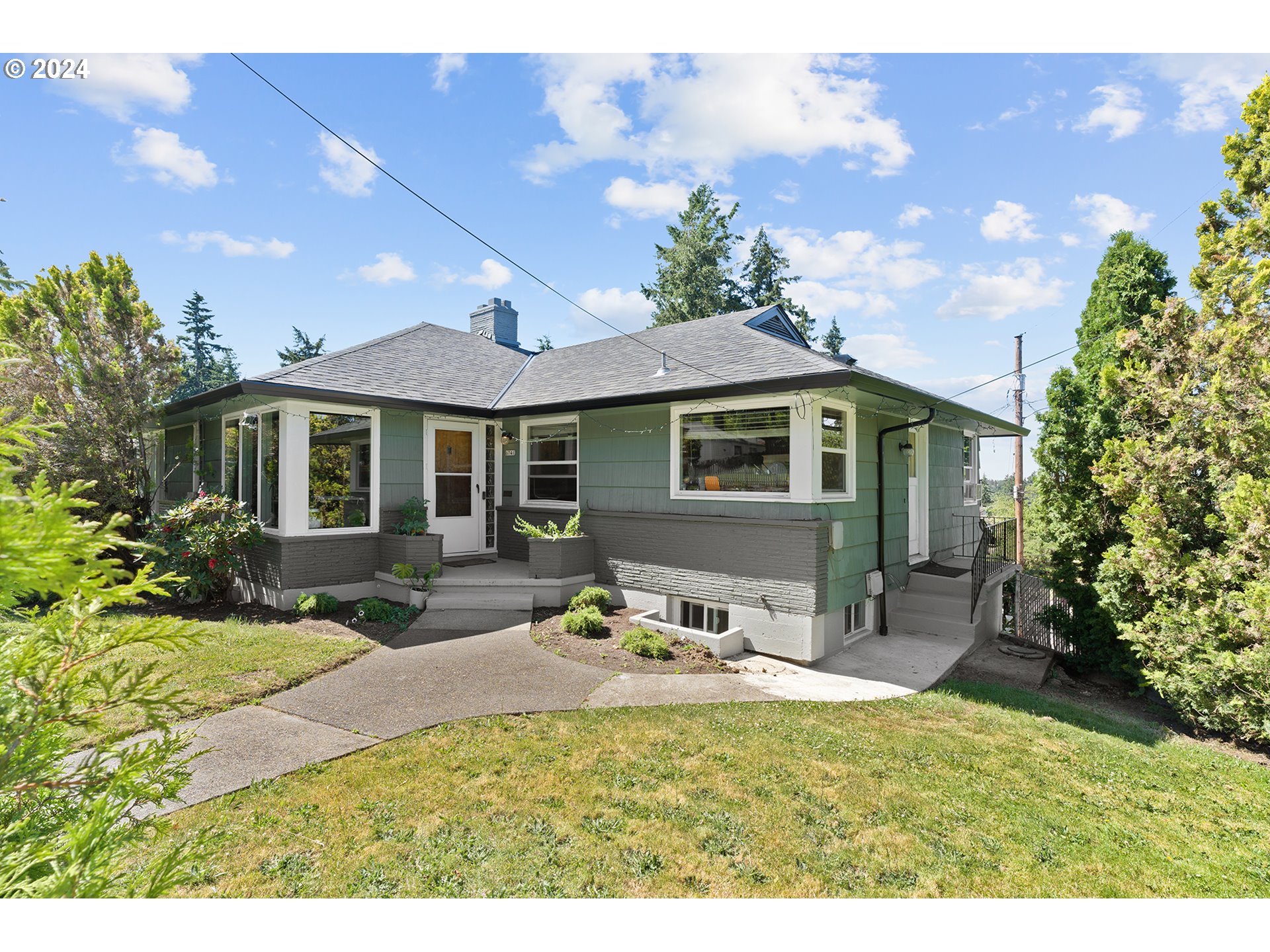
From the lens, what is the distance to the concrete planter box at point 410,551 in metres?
8.79

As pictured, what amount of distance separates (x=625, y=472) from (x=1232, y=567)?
23.5 feet

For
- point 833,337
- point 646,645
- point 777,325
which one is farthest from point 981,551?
point 833,337

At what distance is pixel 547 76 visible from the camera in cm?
408

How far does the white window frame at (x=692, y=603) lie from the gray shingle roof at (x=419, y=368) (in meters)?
4.95

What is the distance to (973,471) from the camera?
13.5m

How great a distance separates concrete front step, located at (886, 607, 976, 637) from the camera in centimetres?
874

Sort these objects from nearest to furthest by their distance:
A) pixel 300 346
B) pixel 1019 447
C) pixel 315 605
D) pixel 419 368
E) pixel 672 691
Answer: pixel 672 691, pixel 315 605, pixel 419 368, pixel 1019 447, pixel 300 346

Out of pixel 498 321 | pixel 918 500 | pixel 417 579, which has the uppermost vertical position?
pixel 498 321

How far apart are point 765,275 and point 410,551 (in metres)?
25.7

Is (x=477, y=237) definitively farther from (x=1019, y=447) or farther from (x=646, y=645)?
(x=1019, y=447)
